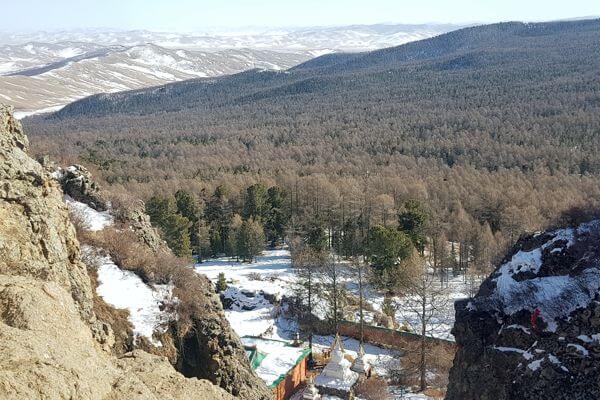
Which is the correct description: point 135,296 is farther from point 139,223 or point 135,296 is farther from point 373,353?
point 373,353

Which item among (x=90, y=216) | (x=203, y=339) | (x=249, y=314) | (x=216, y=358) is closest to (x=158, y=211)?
(x=249, y=314)

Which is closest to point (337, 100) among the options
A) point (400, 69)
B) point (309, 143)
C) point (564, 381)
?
point (400, 69)

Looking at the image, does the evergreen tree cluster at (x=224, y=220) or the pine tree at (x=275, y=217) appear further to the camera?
the pine tree at (x=275, y=217)

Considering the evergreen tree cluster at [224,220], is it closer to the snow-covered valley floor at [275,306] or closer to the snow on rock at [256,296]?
the snow on rock at [256,296]

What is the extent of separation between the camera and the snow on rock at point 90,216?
21.7 meters

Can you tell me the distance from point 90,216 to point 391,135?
279 ft

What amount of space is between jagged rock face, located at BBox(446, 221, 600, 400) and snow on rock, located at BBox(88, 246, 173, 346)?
9.54 m

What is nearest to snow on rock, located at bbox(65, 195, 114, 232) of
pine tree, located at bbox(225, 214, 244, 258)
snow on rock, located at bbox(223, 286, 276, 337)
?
snow on rock, located at bbox(223, 286, 276, 337)

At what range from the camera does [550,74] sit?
446 feet

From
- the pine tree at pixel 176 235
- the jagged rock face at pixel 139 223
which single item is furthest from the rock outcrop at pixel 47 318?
the pine tree at pixel 176 235

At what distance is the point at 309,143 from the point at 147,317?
86.6m

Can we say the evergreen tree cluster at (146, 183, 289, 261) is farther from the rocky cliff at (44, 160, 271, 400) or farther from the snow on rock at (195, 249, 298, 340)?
the rocky cliff at (44, 160, 271, 400)

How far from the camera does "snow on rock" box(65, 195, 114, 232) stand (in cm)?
2167

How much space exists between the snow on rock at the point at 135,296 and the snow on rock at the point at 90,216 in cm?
221
